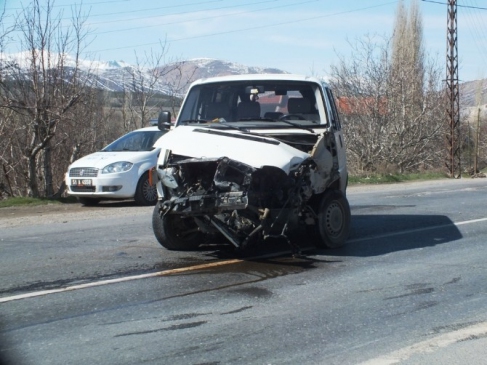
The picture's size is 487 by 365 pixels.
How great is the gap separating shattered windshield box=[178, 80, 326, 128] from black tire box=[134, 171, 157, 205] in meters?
5.53

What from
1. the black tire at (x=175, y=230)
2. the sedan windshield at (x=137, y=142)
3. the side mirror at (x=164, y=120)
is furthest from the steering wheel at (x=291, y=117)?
the sedan windshield at (x=137, y=142)

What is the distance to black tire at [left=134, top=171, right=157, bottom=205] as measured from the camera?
600 inches

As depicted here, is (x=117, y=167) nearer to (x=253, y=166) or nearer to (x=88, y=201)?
(x=88, y=201)

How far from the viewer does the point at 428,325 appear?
6.02 metres

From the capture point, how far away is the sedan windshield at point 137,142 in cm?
1603

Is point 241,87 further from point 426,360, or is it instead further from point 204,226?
point 426,360

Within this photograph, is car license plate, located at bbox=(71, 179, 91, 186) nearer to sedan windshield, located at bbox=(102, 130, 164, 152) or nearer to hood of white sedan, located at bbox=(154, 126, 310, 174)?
sedan windshield, located at bbox=(102, 130, 164, 152)

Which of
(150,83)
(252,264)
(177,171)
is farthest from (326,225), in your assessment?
(150,83)

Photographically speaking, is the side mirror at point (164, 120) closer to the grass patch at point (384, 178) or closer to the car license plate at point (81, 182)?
the car license plate at point (81, 182)

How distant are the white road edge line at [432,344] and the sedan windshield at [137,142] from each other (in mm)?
10843

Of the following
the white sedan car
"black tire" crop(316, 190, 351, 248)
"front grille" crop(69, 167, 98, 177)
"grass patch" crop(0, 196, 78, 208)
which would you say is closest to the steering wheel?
"black tire" crop(316, 190, 351, 248)

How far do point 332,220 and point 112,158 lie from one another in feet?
23.8

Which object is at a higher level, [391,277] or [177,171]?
[177,171]

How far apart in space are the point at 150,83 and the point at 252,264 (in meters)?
22.3
